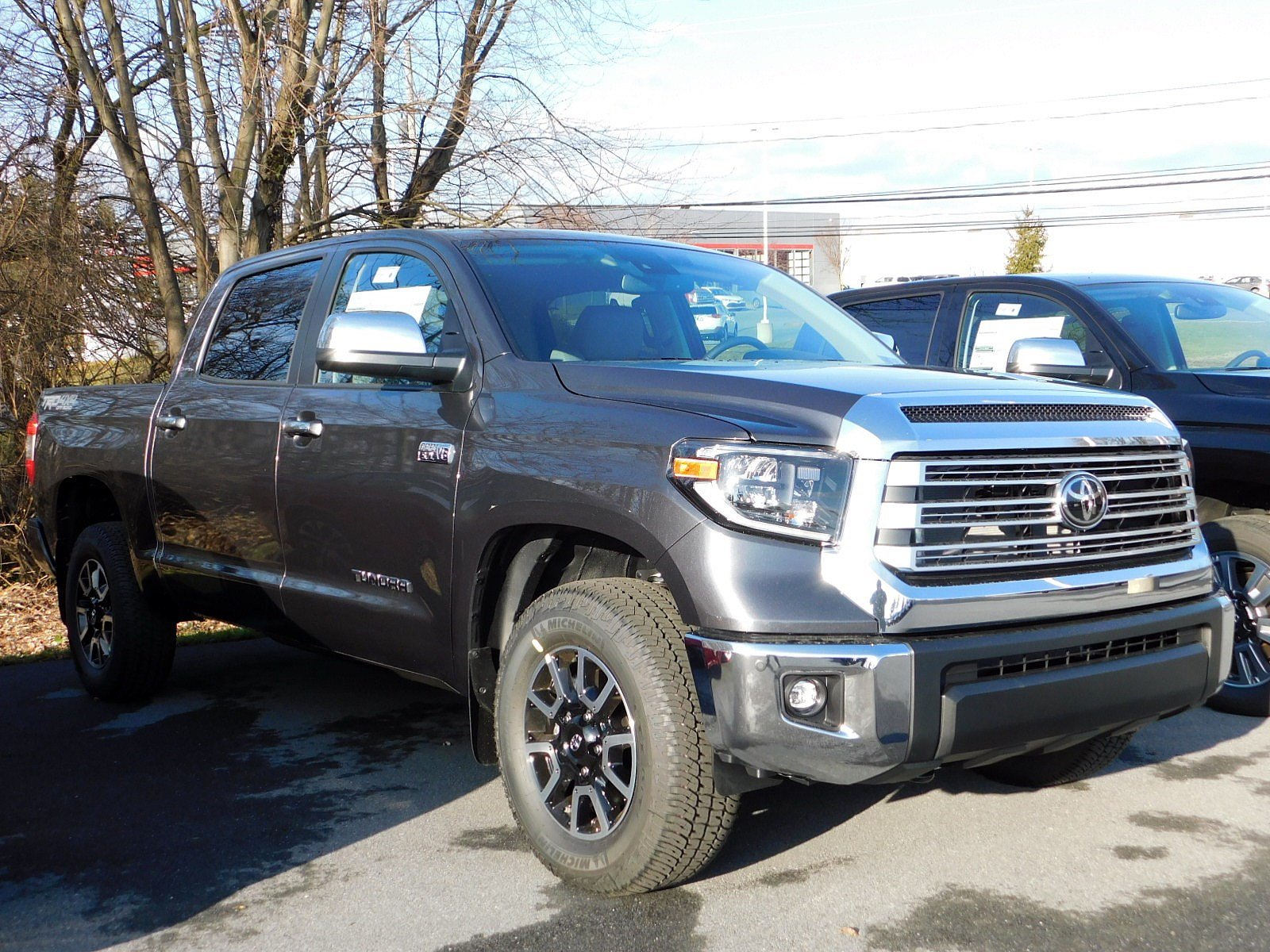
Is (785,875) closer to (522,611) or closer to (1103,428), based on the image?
(522,611)

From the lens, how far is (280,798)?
4551 millimetres

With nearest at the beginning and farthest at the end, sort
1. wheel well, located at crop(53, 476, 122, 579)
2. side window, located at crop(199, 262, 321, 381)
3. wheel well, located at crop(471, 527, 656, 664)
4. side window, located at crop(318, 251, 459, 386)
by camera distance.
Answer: wheel well, located at crop(471, 527, 656, 664) → side window, located at crop(318, 251, 459, 386) → side window, located at crop(199, 262, 321, 381) → wheel well, located at crop(53, 476, 122, 579)

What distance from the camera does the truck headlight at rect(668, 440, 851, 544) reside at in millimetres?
3158

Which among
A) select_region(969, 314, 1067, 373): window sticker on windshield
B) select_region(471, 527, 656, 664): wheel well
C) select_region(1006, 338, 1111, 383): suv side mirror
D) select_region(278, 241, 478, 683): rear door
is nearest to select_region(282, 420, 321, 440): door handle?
select_region(278, 241, 478, 683): rear door

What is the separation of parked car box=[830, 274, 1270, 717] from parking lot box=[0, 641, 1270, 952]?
63 cm

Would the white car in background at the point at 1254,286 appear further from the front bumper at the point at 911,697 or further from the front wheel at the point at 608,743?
the front wheel at the point at 608,743

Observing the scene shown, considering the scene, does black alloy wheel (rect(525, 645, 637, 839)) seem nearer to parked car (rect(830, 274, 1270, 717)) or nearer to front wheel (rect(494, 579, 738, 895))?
front wheel (rect(494, 579, 738, 895))

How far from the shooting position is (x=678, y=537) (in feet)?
10.7

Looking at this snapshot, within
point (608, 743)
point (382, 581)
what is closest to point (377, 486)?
point (382, 581)

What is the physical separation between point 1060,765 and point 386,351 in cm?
263

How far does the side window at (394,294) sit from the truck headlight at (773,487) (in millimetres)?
1410

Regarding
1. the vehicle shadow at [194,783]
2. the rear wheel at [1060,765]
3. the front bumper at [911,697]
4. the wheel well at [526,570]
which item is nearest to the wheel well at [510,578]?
the wheel well at [526,570]

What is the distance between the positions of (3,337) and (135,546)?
4175 mm

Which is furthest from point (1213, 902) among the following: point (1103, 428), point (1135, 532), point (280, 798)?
point (280, 798)
